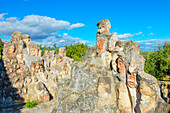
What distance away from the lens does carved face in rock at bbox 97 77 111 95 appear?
1025 cm

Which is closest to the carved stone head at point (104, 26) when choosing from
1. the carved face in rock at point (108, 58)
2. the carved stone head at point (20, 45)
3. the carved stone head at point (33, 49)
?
the carved face in rock at point (108, 58)

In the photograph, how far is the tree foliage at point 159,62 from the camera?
87.9ft

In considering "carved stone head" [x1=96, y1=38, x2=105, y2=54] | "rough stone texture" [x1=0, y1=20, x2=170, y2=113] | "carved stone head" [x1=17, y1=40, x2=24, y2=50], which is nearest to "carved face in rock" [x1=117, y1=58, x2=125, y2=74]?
"rough stone texture" [x1=0, y1=20, x2=170, y2=113]

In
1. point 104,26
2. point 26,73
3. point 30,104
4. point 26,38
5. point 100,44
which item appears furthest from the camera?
point 26,38

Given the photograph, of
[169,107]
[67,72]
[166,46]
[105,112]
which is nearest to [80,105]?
[105,112]

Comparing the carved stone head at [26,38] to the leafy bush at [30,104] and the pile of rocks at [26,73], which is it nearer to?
the pile of rocks at [26,73]

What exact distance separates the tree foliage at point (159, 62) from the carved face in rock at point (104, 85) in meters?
20.3

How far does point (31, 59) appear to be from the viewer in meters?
21.7

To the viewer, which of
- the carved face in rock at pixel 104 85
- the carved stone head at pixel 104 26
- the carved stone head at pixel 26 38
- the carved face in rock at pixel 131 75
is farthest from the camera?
the carved stone head at pixel 26 38

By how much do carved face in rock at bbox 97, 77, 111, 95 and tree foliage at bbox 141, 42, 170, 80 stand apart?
20255mm

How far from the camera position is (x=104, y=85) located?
10.3 meters

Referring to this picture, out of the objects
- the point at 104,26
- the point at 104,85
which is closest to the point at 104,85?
the point at 104,85

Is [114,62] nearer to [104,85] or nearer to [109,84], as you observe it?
[109,84]

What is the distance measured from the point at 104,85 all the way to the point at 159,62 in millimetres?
22800
